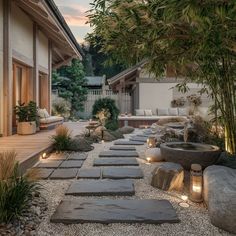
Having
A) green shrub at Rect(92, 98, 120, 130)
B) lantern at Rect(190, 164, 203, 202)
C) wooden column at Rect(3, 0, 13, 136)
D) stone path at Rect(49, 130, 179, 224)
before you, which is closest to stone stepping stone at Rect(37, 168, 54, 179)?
stone path at Rect(49, 130, 179, 224)

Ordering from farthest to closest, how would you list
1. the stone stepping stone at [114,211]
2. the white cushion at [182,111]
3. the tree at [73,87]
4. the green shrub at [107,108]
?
the tree at [73,87]
the white cushion at [182,111]
the green shrub at [107,108]
the stone stepping stone at [114,211]

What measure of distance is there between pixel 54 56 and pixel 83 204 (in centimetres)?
1214

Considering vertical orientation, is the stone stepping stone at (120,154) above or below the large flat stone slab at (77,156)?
above

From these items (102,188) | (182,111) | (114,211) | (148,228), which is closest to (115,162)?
(102,188)

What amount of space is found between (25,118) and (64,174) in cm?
408

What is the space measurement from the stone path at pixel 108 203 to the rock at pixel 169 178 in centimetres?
38

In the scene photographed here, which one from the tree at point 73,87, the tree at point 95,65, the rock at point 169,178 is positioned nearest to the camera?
the rock at point 169,178

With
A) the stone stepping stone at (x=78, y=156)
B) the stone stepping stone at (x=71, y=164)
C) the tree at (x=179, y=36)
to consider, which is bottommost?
the stone stepping stone at (x=71, y=164)

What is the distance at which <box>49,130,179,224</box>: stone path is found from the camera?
2643 millimetres

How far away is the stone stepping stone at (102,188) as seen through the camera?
132 inches

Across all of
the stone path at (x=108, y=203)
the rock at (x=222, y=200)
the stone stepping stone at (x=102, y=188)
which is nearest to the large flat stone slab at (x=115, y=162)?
the stone path at (x=108, y=203)

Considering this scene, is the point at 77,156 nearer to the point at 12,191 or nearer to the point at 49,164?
the point at 49,164

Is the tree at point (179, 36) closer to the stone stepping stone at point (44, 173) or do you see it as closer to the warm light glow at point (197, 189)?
the warm light glow at point (197, 189)

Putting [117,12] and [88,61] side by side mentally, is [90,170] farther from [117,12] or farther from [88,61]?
[88,61]
